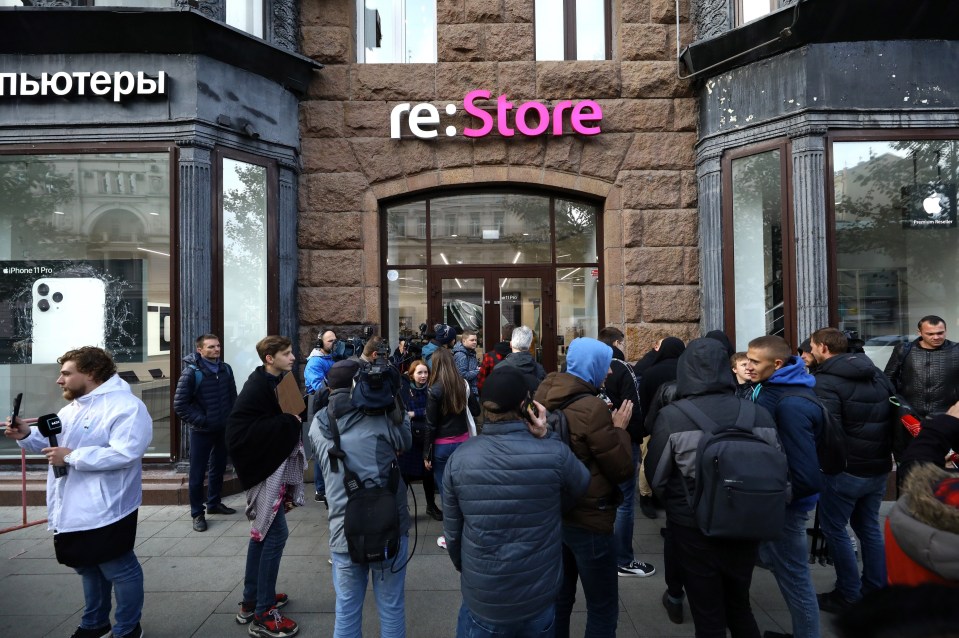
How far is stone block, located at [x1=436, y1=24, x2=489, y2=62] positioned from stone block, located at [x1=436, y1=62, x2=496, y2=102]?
0.37 ft

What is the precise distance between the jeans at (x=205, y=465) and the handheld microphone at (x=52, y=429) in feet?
7.55

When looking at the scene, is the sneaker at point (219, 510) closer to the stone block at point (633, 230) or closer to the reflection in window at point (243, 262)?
the reflection in window at point (243, 262)

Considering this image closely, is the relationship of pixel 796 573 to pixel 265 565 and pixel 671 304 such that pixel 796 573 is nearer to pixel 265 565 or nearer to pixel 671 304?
pixel 265 565

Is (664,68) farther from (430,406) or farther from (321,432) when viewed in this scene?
(321,432)

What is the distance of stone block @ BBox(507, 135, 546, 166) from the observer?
26.2 feet

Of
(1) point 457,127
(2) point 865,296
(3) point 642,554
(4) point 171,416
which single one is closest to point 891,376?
(2) point 865,296

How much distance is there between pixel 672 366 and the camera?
4.73 m

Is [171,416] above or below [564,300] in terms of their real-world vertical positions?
below

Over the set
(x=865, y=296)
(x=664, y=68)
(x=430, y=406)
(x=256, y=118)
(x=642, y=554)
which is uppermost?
(x=664, y=68)

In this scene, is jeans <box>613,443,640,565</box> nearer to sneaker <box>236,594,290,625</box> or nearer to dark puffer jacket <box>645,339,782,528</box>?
dark puffer jacket <box>645,339,782,528</box>

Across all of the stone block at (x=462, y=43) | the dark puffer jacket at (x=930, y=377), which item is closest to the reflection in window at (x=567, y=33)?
the stone block at (x=462, y=43)

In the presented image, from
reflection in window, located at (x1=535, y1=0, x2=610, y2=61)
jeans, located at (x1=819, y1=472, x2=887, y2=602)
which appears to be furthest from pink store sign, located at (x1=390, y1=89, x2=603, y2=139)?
jeans, located at (x1=819, y1=472, x2=887, y2=602)

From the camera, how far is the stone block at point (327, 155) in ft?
26.1

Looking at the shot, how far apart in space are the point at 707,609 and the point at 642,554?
6.90ft
